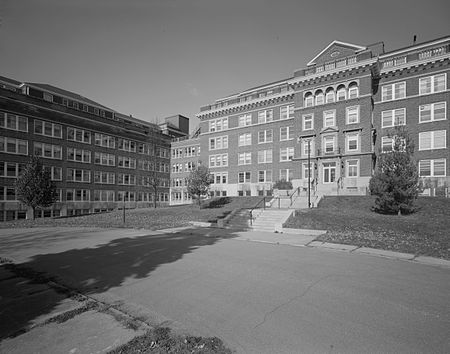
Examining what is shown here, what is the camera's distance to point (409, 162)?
20047 mm

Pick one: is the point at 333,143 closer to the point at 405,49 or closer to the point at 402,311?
the point at 405,49

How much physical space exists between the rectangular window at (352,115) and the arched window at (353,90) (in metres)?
1.56

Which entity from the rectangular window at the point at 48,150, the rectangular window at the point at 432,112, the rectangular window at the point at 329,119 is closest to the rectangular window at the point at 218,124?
the rectangular window at the point at 329,119

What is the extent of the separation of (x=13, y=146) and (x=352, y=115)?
47470mm

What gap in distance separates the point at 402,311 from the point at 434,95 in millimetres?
36277

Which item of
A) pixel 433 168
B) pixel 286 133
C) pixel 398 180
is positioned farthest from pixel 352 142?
pixel 398 180

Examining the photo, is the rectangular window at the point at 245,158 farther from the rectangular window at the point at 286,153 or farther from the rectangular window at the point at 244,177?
the rectangular window at the point at 286,153

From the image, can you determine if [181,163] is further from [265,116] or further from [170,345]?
[170,345]

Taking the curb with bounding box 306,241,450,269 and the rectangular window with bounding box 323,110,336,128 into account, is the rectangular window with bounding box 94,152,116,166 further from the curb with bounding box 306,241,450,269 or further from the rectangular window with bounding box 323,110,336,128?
the curb with bounding box 306,241,450,269

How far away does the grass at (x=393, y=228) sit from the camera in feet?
39.8

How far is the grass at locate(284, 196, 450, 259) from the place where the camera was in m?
12.1

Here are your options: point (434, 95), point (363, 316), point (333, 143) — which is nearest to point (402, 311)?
point (363, 316)

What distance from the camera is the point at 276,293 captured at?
21.0 ft

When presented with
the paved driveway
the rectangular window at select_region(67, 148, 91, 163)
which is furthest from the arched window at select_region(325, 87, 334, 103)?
the rectangular window at select_region(67, 148, 91, 163)
